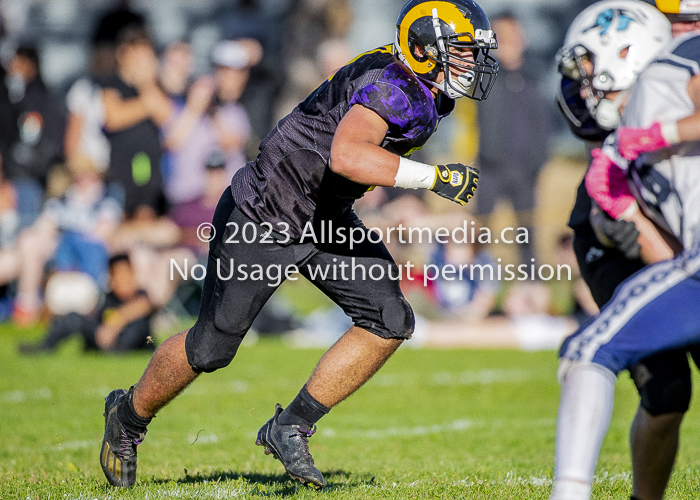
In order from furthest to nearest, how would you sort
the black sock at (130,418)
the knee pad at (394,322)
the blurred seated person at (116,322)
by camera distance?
the blurred seated person at (116,322), the black sock at (130,418), the knee pad at (394,322)

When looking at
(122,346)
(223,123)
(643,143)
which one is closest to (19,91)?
(223,123)

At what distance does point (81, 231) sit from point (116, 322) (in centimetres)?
185

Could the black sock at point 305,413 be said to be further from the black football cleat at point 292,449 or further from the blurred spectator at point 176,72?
the blurred spectator at point 176,72

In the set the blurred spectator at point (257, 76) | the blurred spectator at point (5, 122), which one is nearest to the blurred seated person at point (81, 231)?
the blurred spectator at point (5, 122)

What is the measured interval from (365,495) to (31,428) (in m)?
2.94

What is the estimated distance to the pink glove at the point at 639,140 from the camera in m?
2.99

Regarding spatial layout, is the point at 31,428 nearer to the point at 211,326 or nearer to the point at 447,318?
the point at 211,326

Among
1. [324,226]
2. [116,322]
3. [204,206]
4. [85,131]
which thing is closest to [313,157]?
[324,226]

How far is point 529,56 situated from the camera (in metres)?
20.6

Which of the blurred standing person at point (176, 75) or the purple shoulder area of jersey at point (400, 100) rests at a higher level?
the purple shoulder area of jersey at point (400, 100)

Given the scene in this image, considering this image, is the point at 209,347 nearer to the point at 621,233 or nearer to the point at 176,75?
the point at 621,233

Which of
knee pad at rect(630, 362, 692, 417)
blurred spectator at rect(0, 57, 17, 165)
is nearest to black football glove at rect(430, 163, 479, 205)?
knee pad at rect(630, 362, 692, 417)

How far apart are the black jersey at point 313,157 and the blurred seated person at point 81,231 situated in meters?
6.91

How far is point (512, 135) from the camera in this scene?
455 inches
